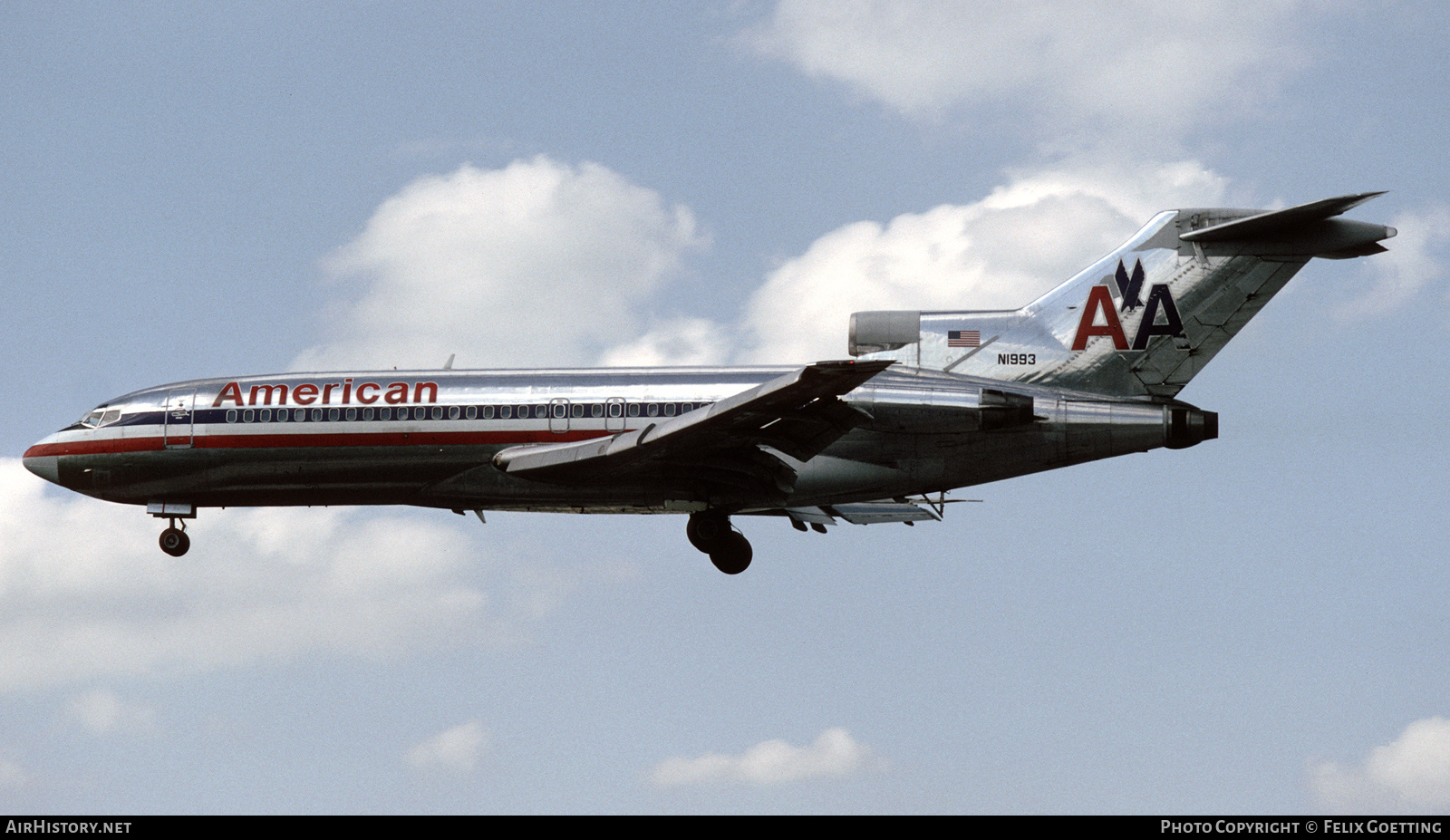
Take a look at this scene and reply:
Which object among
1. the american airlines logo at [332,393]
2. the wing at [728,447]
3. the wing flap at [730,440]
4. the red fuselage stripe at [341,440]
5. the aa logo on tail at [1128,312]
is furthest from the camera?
the american airlines logo at [332,393]

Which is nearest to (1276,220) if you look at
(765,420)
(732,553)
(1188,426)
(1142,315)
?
(1142,315)

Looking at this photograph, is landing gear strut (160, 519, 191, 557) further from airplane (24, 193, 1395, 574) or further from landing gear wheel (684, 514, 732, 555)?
landing gear wheel (684, 514, 732, 555)

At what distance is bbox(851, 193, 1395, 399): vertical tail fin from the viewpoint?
3219 centimetres

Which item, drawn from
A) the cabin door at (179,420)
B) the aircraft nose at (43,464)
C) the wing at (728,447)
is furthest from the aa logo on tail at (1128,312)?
the aircraft nose at (43,464)

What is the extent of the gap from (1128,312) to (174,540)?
69.7 ft

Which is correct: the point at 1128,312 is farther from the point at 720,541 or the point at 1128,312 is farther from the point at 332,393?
the point at 332,393

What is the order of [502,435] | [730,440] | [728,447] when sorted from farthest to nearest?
1. [502,435]
2. [728,447]
3. [730,440]

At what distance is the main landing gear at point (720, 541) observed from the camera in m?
34.1

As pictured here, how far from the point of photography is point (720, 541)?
1363 inches

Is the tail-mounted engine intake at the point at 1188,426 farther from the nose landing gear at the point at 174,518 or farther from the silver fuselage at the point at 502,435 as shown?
the nose landing gear at the point at 174,518

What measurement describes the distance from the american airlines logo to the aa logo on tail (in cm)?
1367

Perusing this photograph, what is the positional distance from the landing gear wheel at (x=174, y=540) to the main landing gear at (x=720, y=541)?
11282 mm

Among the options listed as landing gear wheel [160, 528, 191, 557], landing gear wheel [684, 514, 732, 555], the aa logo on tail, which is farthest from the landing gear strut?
the aa logo on tail
